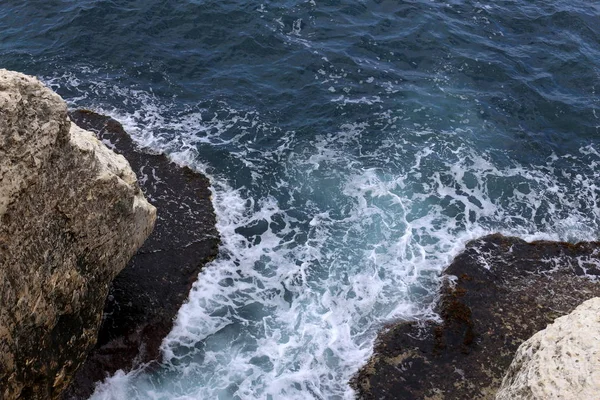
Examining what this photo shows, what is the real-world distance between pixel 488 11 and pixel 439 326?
77.6ft

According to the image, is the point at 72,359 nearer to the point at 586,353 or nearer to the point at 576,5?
the point at 586,353

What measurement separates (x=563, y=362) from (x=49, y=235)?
11863mm

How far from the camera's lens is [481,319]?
1994 cm

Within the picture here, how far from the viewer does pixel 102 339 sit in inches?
736

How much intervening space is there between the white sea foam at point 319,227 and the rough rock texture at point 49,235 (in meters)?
3.47

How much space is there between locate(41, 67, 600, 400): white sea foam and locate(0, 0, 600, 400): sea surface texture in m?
0.08

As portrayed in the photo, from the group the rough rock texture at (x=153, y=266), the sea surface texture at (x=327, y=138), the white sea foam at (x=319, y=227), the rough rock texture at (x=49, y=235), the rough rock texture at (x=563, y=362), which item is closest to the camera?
the rough rock texture at (x=563, y=362)

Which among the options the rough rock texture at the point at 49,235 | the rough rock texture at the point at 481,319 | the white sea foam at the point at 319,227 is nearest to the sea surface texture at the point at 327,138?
the white sea foam at the point at 319,227

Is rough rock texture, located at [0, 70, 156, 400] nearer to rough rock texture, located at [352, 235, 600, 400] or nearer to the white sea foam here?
the white sea foam

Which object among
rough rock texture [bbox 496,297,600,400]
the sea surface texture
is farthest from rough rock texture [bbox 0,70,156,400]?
rough rock texture [bbox 496,297,600,400]

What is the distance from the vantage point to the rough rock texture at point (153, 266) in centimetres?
1855

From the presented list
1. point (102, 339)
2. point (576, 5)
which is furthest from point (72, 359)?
point (576, 5)

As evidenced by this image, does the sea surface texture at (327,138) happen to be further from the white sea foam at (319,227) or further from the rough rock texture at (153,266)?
the rough rock texture at (153,266)

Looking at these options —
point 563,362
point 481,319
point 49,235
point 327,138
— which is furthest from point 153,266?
point 563,362
